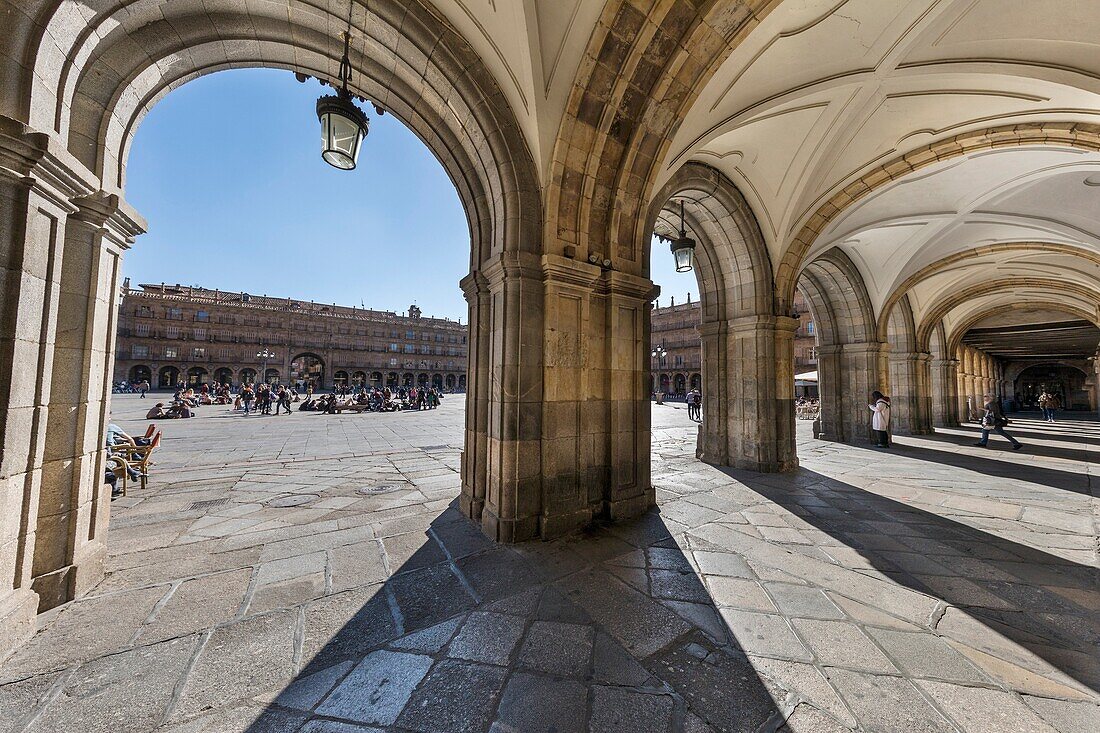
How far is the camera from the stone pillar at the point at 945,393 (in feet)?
47.2

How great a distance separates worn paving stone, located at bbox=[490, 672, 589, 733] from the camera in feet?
4.65

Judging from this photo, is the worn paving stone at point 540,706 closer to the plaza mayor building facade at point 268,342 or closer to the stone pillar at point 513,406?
the stone pillar at point 513,406

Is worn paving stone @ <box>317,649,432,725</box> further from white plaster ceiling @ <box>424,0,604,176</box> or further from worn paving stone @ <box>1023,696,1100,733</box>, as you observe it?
white plaster ceiling @ <box>424,0,604,176</box>

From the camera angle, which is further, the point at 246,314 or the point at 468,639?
the point at 246,314

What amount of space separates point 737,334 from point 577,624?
582cm

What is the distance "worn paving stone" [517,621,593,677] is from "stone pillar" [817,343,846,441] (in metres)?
10.3

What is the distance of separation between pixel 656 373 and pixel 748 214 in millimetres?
37936

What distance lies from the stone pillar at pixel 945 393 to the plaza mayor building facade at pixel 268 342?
4428 cm

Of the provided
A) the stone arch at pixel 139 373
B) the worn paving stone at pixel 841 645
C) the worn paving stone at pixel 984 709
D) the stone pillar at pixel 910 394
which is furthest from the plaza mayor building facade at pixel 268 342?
the worn paving stone at pixel 984 709

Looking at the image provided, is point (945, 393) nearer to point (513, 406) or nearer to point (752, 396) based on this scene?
point (752, 396)

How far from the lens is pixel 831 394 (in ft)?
32.0

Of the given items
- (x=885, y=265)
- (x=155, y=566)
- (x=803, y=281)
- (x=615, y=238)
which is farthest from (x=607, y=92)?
(x=885, y=265)

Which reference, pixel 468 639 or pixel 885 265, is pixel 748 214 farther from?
pixel 468 639

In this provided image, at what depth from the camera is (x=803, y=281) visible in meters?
9.99
